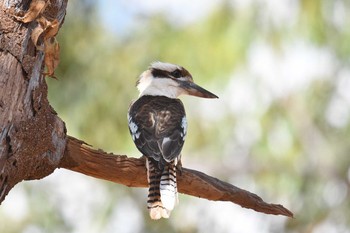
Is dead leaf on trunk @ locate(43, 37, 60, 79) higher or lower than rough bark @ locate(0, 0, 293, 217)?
higher

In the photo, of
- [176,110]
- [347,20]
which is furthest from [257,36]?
[176,110]

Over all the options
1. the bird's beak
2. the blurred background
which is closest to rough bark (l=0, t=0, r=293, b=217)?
the bird's beak

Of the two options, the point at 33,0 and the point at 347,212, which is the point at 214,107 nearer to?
the point at 347,212

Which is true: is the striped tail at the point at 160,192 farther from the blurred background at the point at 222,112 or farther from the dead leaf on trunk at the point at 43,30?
the blurred background at the point at 222,112

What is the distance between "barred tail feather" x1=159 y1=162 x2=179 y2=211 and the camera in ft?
13.5

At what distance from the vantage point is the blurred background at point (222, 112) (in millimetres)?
8883

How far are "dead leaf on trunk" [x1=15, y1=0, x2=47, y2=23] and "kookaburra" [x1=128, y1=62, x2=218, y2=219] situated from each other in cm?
111

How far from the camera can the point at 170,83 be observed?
5.48m

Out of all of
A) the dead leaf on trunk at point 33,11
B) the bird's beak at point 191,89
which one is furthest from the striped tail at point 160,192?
the bird's beak at point 191,89

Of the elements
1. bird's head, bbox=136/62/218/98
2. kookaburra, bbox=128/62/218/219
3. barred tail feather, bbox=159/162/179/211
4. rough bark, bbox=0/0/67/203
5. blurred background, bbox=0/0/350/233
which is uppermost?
blurred background, bbox=0/0/350/233

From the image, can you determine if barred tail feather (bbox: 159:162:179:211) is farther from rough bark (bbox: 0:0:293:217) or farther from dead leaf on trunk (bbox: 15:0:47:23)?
dead leaf on trunk (bbox: 15:0:47:23)

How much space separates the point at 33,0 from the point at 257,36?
5949 mm

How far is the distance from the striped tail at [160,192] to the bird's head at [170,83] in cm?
115

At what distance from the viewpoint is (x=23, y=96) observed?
3.16 m
